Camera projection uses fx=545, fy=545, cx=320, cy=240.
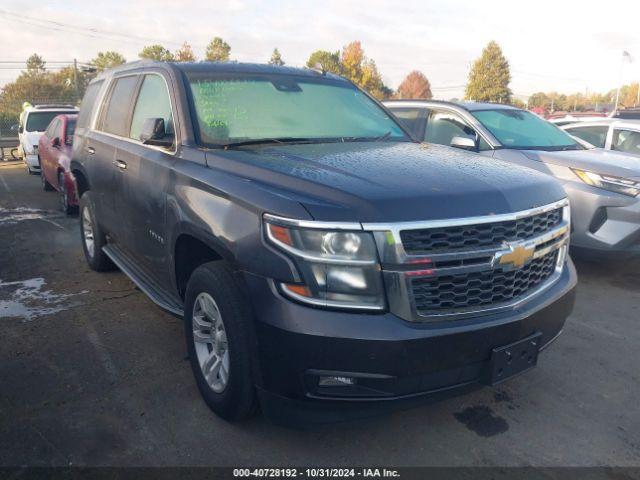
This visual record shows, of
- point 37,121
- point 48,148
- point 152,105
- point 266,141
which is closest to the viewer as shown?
point 266,141

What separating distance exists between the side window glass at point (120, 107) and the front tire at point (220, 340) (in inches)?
79.1

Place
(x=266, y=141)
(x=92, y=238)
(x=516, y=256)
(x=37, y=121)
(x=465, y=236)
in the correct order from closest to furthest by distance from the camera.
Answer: (x=465, y=236) → (x=516, y=256) → (x=266, y=141) → (x=92, y=238) → (x=37, y=121)

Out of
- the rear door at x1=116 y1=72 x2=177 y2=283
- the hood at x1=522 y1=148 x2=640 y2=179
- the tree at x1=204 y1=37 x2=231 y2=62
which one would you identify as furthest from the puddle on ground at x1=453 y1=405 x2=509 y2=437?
the tree at x1=204 y1=37 x2=231 y2=62

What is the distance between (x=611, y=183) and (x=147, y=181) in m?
4.35

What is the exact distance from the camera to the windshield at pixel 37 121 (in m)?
14.6

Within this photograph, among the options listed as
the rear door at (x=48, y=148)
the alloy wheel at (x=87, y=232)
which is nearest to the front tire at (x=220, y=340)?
the alloy wheel at (x=87, y=232)

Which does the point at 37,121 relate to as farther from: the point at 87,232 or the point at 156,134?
the point at 156,134

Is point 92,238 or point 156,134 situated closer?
point 156,134

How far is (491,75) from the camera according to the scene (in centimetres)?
6378

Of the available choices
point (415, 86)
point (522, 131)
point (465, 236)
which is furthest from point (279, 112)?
point (415, 86)

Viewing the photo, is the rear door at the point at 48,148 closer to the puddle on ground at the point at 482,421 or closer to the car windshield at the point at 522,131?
the car windshield at the point at 522,131

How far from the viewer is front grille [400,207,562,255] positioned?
2354 millimetres

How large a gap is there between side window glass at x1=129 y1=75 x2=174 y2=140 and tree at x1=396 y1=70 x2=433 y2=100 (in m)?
79.8

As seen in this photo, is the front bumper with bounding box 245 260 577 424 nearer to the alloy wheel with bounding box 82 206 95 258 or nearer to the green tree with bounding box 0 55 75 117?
the alloy wheel with bounding box 82 206 95 258
